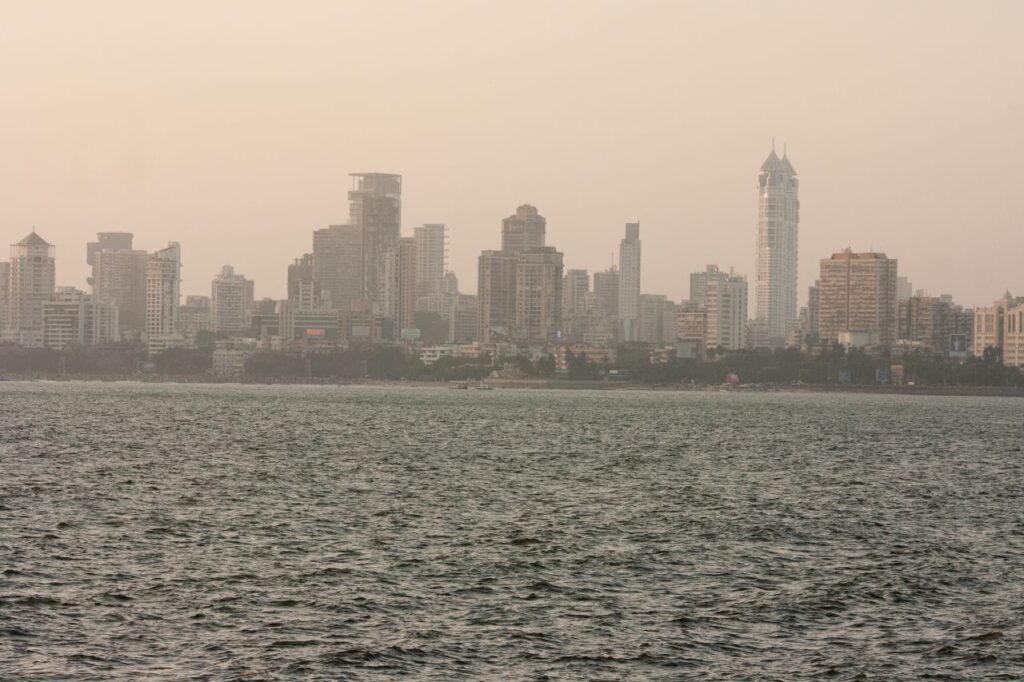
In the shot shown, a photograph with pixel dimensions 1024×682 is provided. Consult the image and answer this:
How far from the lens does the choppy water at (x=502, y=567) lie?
3350 centimetres

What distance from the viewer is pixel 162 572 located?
4316 centimetres

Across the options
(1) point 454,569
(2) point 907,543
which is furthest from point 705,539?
(1) point 454,569

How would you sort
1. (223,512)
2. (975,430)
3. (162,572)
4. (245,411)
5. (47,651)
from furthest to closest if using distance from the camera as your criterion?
(245,411)
(975,430)
(223,512)
(162,572)
(47,651)

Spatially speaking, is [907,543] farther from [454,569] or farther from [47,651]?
[47,651]

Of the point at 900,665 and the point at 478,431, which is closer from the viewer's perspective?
the point at 900,665

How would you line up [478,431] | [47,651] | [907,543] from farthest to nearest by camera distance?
[478,431] < [907,543] < [47,651]

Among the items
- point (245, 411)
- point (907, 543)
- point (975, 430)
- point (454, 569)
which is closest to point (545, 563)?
point (454, 569)

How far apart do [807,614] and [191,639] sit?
14.5 metres

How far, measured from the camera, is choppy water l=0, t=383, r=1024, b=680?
33500mm

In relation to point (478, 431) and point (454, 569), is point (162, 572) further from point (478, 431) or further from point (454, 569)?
point (478, 431)

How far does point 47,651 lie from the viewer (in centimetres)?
3312

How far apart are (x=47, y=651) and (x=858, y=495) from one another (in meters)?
44.5

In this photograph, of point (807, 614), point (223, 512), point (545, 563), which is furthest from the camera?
point (223, 512)

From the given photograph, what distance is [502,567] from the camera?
45188mm
